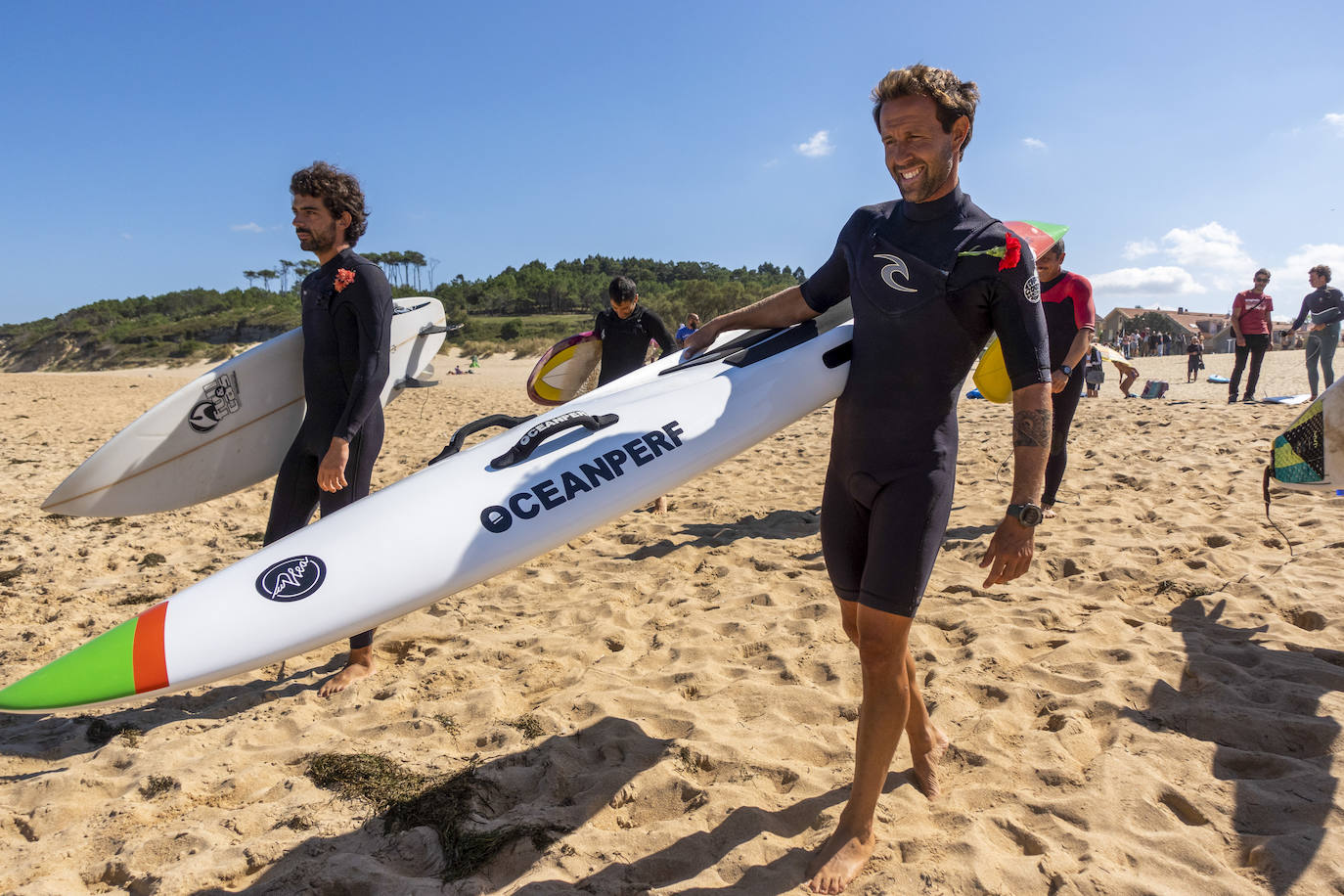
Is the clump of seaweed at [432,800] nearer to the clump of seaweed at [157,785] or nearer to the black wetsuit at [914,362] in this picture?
the clump of seaweed at [157,785]

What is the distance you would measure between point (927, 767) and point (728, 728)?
64cm

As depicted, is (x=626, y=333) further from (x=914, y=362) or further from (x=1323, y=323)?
(x=1323, y=323)

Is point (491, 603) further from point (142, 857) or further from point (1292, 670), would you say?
point (1292, 670)

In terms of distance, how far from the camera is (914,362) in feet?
6.22

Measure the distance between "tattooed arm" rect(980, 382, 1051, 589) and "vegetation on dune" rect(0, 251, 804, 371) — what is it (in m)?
20.6

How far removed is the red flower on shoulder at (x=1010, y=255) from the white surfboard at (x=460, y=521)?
59 centimetres

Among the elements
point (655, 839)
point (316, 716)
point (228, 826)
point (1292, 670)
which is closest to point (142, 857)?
point (228, 826)

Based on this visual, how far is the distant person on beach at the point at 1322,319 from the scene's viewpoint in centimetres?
873

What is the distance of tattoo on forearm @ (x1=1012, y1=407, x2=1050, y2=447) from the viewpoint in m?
1.80

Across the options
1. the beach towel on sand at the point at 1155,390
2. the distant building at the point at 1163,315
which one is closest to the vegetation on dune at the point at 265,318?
the beach towel on sand at the point at 1155,390

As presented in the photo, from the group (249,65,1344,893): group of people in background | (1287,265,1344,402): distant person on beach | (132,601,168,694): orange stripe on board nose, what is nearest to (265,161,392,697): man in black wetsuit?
(132,601,168,694): orange stripe on board nose

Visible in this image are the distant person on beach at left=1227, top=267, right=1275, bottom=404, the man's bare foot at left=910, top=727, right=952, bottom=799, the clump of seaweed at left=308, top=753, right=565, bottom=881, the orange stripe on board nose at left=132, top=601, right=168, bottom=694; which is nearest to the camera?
the orange stripe on board nose at left=132, top=601, right=168, bottom=694

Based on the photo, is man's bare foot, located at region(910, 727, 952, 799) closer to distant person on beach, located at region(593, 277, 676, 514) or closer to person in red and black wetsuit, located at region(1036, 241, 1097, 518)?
person in red and black wetsuit, located at region(1036, 241, 1097, 518)

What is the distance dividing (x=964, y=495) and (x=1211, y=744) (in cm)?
343
